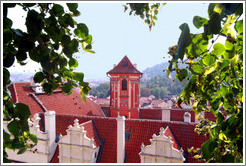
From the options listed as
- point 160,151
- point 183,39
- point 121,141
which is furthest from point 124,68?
point 183,39

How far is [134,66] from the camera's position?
18344mm

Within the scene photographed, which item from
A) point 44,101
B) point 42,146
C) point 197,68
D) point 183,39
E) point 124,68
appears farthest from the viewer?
point 124,68

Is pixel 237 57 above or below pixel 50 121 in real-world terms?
above

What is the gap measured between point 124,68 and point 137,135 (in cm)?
846

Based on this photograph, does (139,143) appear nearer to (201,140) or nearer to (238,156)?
(201,140)

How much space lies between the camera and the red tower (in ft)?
58.1

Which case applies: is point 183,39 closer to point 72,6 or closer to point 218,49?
point 218,49

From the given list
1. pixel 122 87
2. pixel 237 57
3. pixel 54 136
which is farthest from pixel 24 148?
pixel 122 87

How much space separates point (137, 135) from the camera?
1052cm

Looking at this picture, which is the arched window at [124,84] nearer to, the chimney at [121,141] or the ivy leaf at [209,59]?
the chimney at [121,141]

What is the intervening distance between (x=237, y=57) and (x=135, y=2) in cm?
137

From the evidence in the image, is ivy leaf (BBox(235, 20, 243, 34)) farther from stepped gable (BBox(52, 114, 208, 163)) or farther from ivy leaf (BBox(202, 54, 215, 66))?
stepped gable (BBox(52, 114, 208, 163))

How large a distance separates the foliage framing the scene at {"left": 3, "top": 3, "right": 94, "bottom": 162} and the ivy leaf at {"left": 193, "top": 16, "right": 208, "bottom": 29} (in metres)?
0.78

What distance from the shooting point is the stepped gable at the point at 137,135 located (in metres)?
9.66
